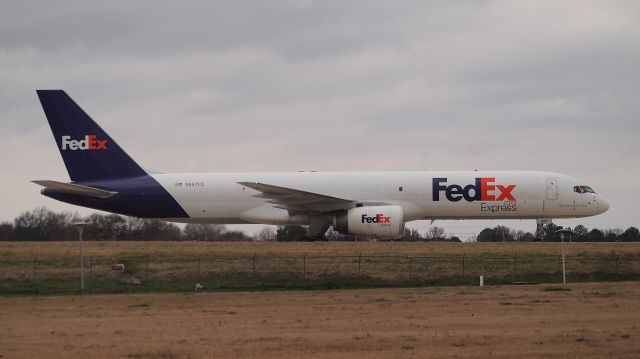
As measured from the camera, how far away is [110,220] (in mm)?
63344

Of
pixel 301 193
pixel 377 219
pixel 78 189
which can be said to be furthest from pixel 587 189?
pixel 78 189

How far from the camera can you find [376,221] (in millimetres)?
39875

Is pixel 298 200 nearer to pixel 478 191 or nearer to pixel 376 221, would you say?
pixel 376 221

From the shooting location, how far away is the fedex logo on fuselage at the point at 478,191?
42.0m

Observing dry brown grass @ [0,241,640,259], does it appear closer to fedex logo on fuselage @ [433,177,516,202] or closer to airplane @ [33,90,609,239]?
airplane @ [33,90,609,239]

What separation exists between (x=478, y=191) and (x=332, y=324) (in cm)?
2351

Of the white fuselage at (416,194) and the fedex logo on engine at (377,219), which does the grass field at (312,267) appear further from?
the white fuselage at (416,194)

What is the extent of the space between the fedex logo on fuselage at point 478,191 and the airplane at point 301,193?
0.05 metres

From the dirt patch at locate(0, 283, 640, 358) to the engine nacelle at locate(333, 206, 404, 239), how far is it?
1130cm

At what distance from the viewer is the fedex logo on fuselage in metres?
42.0

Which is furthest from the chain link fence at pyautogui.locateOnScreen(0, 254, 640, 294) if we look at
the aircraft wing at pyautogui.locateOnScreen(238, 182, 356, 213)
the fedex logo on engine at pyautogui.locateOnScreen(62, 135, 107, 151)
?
the fedex logo on engine at pyautogui.locateOnScreen(62, 135, 107, 151)

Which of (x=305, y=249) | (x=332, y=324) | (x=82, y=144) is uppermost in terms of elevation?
(x=82, y=144)

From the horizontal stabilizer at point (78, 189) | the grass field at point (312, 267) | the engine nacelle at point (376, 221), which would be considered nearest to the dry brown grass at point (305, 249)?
the grass field at point (312, 267)

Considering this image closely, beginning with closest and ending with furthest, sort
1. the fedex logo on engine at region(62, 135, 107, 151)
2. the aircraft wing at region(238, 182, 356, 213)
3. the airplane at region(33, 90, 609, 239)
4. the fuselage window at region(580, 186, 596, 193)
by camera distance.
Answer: the aircraft wing at region(238, 182, 356, 213), the airplane at region(33, 90, 609, 239), the fuselage window at region(580, 186, 596, 193), the fedex logo on engine at region(62, 135, 107, 151)
